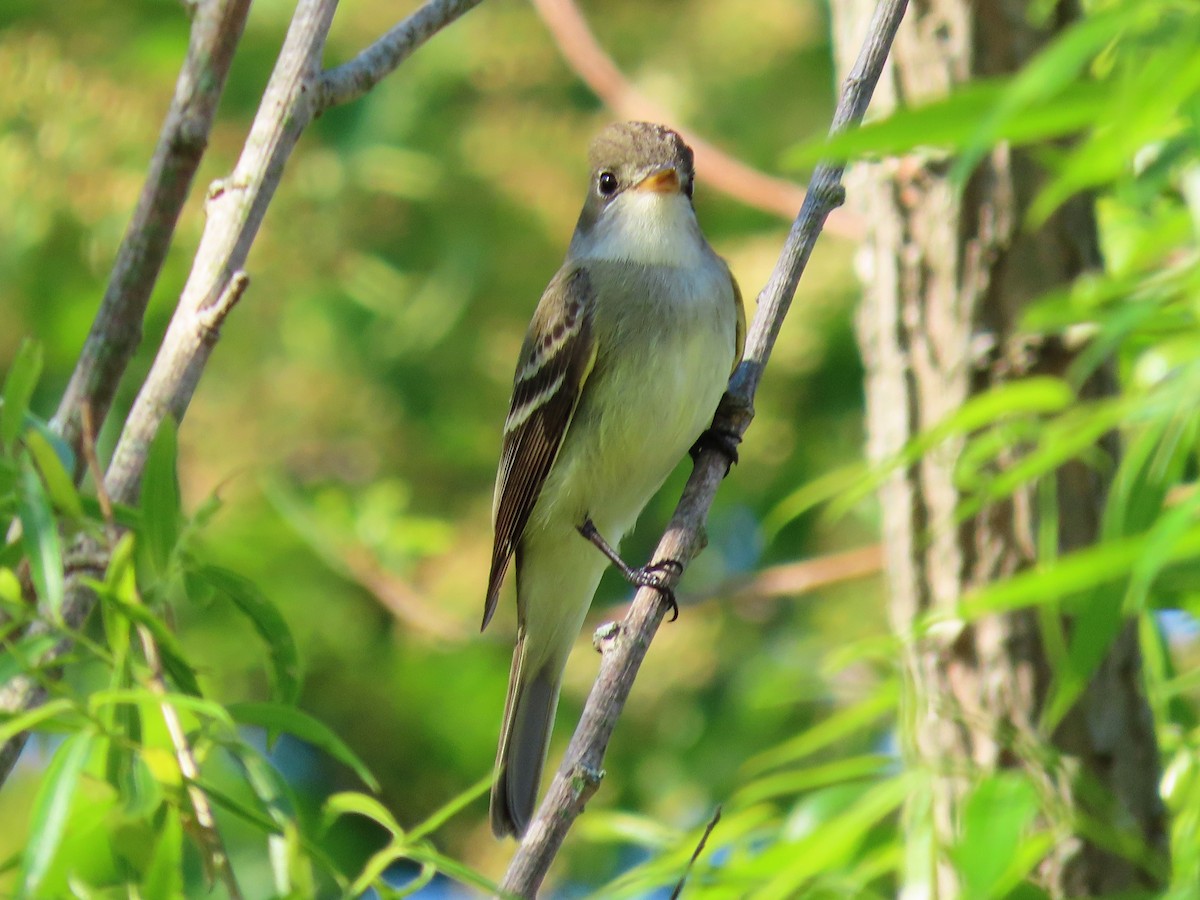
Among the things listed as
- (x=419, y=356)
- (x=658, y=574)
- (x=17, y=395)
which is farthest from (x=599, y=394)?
(x=419, y=356)

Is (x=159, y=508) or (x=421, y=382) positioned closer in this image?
(x=159, y=508)

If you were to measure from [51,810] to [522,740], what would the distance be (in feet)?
8.49

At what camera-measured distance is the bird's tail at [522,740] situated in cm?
395

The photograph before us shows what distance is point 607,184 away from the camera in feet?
13.9

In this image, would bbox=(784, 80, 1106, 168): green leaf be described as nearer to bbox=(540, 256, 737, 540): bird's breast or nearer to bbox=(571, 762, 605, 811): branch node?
bbox=(571, 762, 605, 811): branch node

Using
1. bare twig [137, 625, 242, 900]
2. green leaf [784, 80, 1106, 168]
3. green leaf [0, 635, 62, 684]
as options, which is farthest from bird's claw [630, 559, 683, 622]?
green leaf [0, 635, 62, 684]

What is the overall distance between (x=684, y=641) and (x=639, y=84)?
2.60 meters

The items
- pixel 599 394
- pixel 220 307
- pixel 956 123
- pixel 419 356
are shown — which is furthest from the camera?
pixel 419 356

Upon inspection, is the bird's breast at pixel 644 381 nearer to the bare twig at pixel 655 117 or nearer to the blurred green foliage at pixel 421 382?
the bare twig at pixel 655 117

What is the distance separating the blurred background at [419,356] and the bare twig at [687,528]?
3.02 meters

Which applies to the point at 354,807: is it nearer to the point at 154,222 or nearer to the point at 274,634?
the point at 274,634

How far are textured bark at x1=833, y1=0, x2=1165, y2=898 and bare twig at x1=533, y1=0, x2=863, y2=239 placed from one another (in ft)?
2.70

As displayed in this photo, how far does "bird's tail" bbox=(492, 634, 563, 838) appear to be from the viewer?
3953 mm

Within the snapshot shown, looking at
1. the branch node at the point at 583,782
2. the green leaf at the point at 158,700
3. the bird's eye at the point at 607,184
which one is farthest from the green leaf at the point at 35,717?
the bird's eye at the point at 607,184
